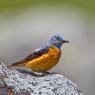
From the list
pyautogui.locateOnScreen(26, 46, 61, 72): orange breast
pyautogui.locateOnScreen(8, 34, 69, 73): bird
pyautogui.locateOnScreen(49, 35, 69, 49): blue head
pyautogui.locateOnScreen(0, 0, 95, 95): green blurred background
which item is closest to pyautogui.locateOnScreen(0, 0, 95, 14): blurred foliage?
pyautogui.locateOnScreen(0, 0, 95, 95): green blurred background

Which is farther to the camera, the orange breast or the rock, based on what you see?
the orange breast

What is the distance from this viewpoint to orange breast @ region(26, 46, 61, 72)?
45.7 ft

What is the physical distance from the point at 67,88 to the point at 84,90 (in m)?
7.85

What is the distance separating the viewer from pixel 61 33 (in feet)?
78.9

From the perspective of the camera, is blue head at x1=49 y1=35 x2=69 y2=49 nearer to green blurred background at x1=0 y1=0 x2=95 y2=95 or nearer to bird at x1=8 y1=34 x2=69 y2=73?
bird at x1=8 y1=34 x2=69 y2=73

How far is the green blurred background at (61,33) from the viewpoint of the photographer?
67.6ft

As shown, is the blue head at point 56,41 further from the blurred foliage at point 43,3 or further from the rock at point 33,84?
the blurred foliage at point 43,3

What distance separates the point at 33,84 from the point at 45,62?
8.37ft

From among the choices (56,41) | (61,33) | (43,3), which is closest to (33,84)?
(56,41)

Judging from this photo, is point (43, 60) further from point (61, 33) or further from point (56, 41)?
point (61, 33)

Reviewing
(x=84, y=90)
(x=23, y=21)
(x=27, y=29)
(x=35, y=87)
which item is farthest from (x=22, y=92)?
(x=23, y=21)

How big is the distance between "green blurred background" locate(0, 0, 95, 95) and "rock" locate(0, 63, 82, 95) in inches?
294

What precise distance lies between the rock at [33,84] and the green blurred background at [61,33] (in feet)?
24.5

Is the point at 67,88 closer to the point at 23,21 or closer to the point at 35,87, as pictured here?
the point at 35,87
